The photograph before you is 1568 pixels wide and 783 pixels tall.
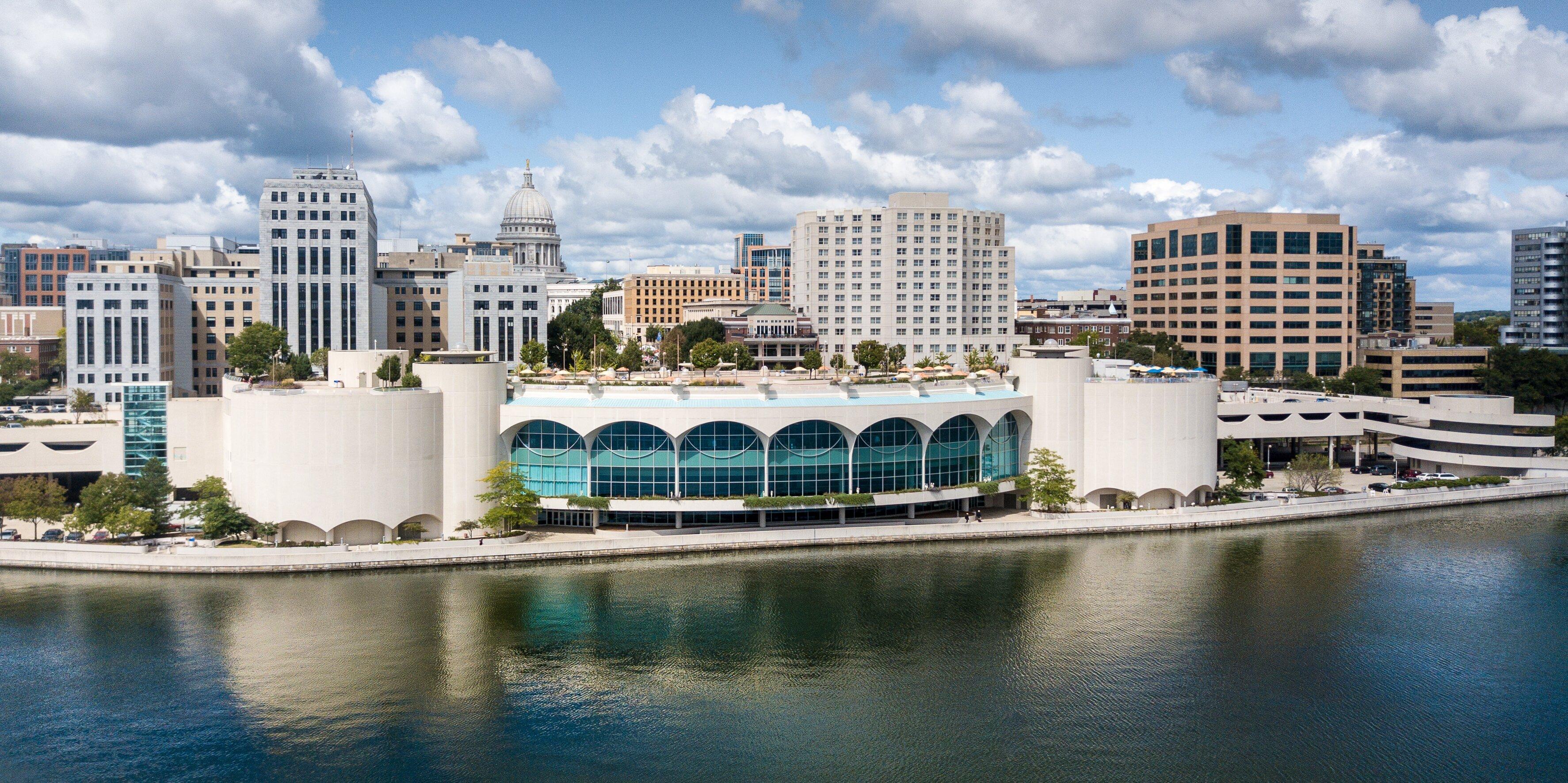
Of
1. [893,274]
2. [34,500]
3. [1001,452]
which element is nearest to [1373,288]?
[893,274]

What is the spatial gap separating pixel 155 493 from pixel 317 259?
60.6 metres

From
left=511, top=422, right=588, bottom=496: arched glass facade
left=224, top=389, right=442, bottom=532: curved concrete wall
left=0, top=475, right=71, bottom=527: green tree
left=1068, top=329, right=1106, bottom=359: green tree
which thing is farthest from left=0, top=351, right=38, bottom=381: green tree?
left=1068, top=329, right=1106, bottom=359: green tree

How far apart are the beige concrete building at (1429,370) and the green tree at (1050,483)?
236 feet

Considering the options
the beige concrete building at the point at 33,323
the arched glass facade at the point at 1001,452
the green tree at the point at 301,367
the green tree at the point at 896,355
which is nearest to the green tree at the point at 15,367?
the beige concrete building at the point at 33,323

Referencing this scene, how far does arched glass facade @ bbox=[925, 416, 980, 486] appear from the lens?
72.4 metres

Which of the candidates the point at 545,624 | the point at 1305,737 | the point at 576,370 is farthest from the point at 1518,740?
the point at 576,370

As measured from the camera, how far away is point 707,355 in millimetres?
120688

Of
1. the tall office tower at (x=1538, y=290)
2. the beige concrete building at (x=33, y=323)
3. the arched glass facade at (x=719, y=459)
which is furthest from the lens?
the tall office tower at (x=1538, y=290)

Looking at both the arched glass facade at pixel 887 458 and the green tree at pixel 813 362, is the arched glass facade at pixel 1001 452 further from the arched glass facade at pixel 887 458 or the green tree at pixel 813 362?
the green tree at pixel 813 362

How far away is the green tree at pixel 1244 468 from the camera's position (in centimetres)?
8181

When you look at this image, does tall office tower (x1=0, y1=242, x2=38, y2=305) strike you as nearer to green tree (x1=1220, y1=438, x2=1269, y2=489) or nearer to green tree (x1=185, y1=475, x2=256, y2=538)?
green tree (x1=185, y1=475, x2=256, y2=538)

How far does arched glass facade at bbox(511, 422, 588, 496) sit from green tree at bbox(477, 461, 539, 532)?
176cm

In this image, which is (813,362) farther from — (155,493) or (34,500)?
(34,500)

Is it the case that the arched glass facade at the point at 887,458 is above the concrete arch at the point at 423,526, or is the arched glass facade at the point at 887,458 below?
above
